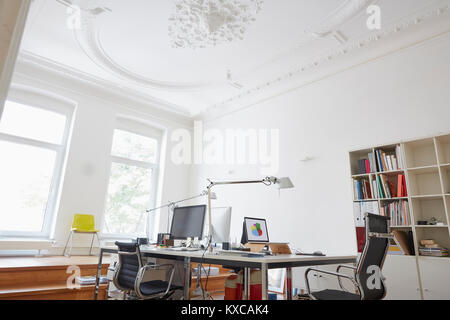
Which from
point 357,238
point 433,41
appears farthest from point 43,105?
point 433,41

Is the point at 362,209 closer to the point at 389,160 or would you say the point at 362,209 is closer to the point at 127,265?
the point at 389,160

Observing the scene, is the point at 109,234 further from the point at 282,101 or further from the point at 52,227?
the point at 282,101

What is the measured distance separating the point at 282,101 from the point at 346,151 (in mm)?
1649

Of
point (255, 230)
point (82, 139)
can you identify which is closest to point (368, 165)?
point (255, 230)

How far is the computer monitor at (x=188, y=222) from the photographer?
2.92 m

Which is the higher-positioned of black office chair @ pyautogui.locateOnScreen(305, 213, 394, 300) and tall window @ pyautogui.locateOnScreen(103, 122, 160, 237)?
tall window @ pyautogui.locateOnScreen(103, 122, 160, 237)

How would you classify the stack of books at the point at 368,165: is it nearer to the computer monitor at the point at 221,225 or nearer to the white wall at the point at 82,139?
the computer monitor at the point at 221,225

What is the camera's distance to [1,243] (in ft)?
14.0

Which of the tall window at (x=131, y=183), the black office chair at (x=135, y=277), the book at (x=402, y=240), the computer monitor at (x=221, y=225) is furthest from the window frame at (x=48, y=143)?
the book at (x=402, y=240)

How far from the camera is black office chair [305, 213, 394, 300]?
195cm

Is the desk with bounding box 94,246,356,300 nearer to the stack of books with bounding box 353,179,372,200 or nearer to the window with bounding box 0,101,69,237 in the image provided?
the stack of books with bounding box 353,179,372,200

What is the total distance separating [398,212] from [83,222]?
4619 mm

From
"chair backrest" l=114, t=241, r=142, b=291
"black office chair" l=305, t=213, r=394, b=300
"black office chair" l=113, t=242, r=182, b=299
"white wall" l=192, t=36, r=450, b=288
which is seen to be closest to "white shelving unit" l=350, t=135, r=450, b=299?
"white wall" l=192, t=36, r=450, b=288

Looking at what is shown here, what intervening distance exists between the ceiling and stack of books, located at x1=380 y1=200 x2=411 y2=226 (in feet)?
7.41
